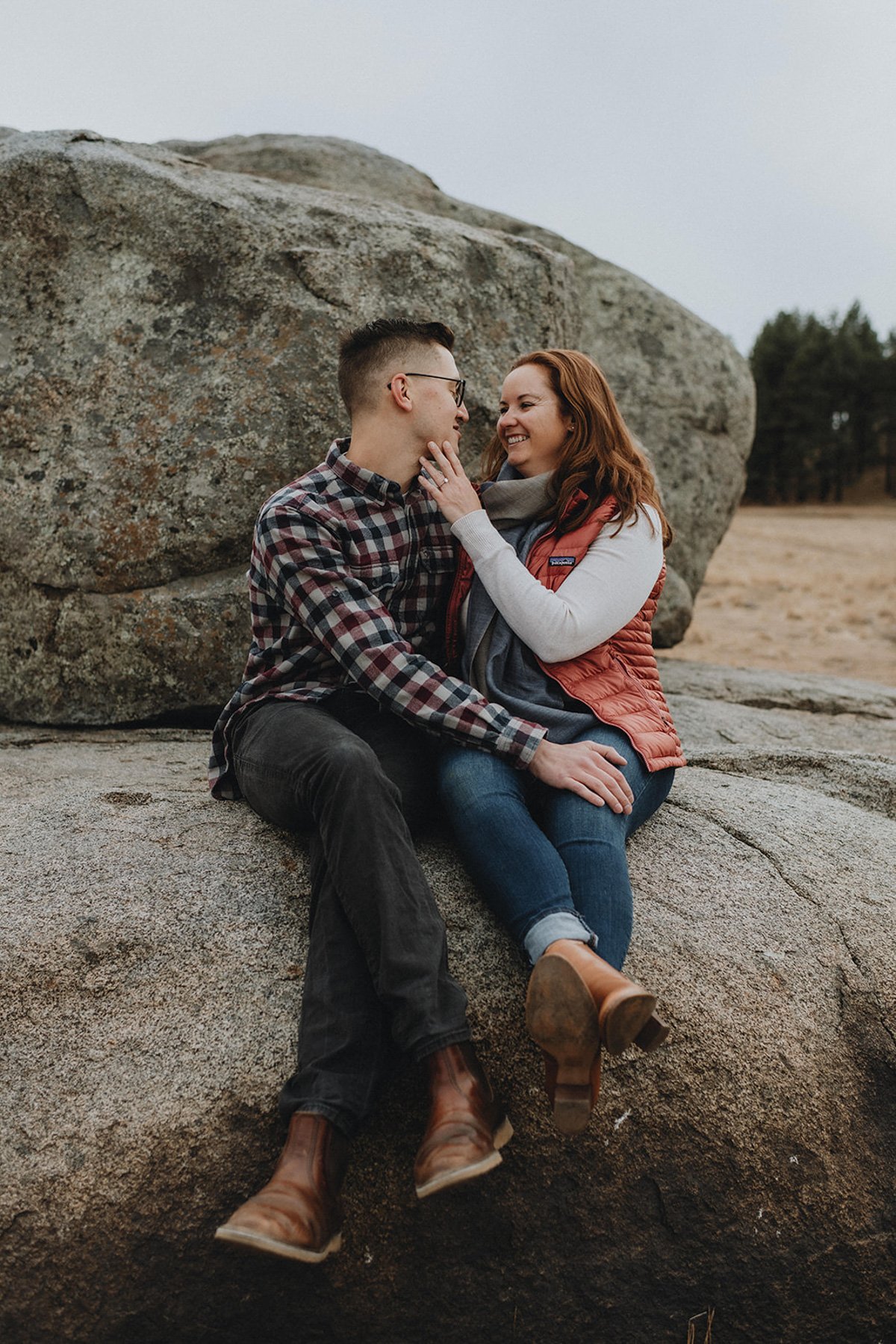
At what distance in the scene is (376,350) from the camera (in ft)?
11.6

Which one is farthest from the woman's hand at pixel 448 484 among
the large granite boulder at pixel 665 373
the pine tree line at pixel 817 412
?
the pine tree line at pixel 817 412

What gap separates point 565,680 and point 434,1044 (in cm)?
128

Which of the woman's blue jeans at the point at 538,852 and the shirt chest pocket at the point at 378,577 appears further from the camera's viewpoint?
the shirt chest pocket at the point at 378,577

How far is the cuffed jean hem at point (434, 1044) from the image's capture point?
2.33 meters

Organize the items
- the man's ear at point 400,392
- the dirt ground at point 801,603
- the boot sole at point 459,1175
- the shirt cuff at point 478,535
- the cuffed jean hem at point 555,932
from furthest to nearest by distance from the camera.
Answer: the dirt ground at point 801,603 < the man's ear at point 400,392 < the shirt cuff at point 478,535 < the cuffed jean hem at point 555,932 < the boot sole at point 459,1175

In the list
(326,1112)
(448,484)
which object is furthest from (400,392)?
(326,1112)

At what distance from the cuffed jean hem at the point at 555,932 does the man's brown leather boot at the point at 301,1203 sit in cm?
63

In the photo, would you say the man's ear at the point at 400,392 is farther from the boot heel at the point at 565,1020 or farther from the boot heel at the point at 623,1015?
the boot heel at the point at 623,1015

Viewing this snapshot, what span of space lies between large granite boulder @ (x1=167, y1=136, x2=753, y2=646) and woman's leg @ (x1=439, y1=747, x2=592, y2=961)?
4.57 m

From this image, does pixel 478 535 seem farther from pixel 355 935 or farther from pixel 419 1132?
pixel 419 1132

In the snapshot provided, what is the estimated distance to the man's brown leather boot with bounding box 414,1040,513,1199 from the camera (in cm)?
217

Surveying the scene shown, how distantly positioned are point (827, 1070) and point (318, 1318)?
1447mm

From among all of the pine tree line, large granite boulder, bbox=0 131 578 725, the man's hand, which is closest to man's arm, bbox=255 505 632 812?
the man's hand

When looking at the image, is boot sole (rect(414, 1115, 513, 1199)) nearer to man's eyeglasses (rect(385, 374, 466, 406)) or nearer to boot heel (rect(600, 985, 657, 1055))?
boot heel (rect(600, 985, 657, 1055))
